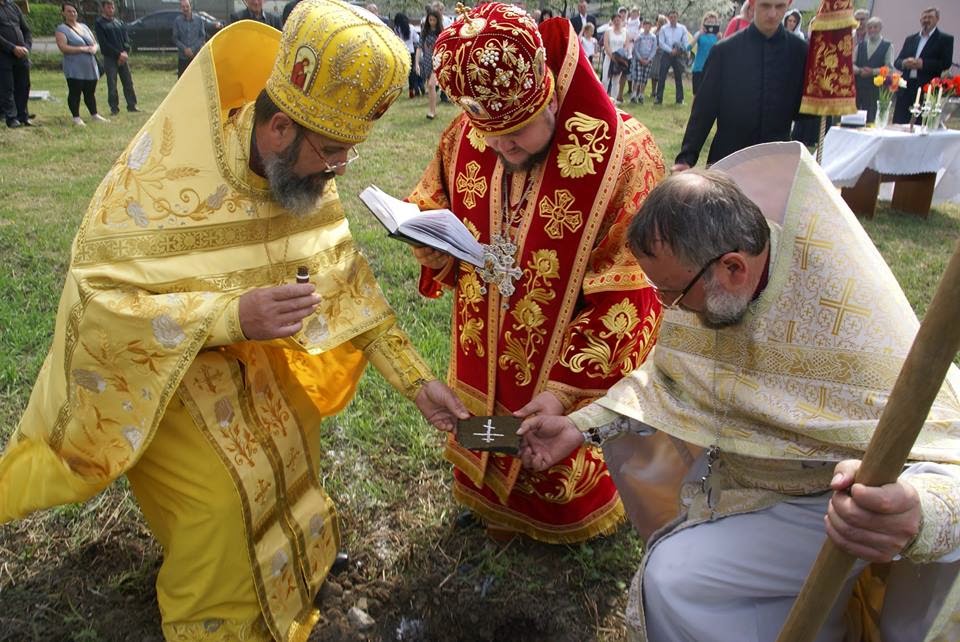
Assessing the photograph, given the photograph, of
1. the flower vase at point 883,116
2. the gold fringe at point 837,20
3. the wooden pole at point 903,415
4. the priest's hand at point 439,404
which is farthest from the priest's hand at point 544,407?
the flower vase at point 883,116

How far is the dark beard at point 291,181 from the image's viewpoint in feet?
8.59

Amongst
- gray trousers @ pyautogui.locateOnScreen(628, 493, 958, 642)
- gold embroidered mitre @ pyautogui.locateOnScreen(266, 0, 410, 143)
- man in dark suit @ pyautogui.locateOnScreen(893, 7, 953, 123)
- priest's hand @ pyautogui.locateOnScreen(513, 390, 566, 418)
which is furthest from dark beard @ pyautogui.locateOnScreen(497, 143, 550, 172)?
man in dark suit @ pyautogui.locateOnScreen(893, 7, 953, 123)

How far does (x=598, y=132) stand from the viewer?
2803 mm

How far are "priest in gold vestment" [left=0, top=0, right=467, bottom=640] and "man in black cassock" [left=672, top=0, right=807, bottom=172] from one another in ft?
13.2

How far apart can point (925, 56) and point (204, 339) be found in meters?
13.9

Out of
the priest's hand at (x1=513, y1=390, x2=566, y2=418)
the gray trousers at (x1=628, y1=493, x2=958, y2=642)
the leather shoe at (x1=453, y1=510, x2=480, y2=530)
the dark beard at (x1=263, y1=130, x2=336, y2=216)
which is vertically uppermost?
the dark beard at (x1=263, y1=130, x2=336, y2=216)

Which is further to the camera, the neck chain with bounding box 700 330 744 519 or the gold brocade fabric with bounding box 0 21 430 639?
the gold brocade fabric with bounding box 0 21 430 639

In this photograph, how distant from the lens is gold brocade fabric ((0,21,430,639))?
2.45 meters

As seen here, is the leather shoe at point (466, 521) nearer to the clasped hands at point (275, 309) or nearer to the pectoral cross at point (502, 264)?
the pectoral cross at point (502, 264)

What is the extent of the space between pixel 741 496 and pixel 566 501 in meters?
0.92

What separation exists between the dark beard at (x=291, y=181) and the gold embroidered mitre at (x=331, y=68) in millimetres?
116

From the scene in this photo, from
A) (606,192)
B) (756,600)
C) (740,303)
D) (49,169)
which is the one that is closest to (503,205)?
(606,192)

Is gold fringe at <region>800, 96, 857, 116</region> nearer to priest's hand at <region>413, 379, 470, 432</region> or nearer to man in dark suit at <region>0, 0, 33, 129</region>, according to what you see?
priest's hand at <region>413, 379, 470, 432</region>

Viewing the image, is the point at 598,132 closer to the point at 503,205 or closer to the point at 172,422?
the point at 503,205
